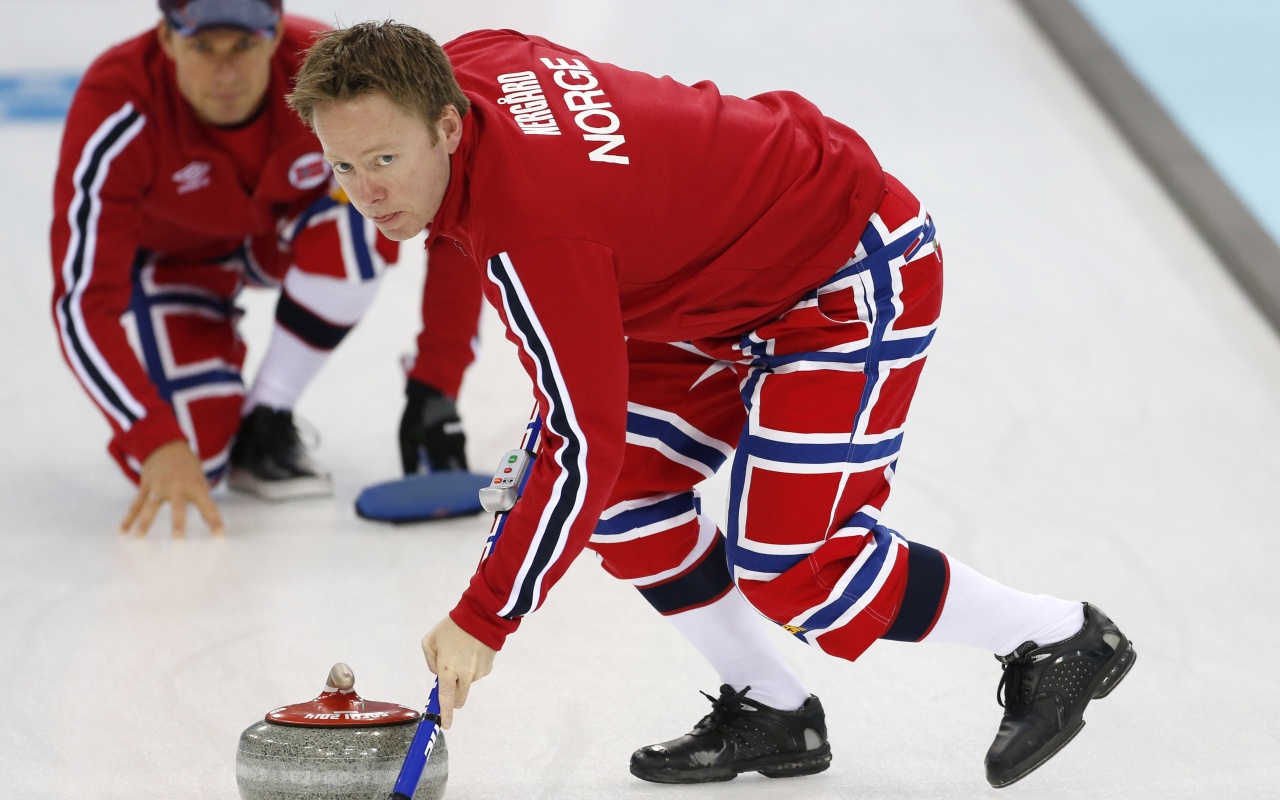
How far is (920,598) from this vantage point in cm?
190

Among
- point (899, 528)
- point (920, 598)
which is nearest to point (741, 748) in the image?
point (920, 598)

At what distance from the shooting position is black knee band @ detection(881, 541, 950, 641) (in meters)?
1.89

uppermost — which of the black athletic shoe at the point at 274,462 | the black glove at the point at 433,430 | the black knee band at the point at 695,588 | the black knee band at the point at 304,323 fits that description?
the black knee band at the point at 695,588

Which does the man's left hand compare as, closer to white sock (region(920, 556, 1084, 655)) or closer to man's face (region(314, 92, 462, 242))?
man's face (region(314, 92, 462, 242))

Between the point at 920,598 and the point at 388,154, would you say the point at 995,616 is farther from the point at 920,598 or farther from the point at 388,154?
the point at 388,154

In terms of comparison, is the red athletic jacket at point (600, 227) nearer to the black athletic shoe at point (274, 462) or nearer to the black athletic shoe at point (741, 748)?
the black athletic shoe at point (741, 748)

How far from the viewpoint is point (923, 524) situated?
295cm

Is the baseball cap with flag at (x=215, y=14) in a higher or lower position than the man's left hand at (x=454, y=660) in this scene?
higher

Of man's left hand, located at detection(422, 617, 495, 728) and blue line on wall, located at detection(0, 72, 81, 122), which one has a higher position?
man's left hand, located at detection(422, 617, 495, 728)

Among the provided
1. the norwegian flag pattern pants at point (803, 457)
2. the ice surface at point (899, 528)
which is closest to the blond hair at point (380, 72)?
the norwegian flag pattern pants at point (803, 457)

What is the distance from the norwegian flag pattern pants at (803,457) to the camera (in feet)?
6.15

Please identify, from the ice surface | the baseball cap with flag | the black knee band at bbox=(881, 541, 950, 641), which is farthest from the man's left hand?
the baseball cap with flag

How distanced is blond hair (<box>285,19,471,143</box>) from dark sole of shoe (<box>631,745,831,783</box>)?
2.83ft

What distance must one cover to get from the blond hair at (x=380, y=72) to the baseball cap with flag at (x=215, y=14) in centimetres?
128
